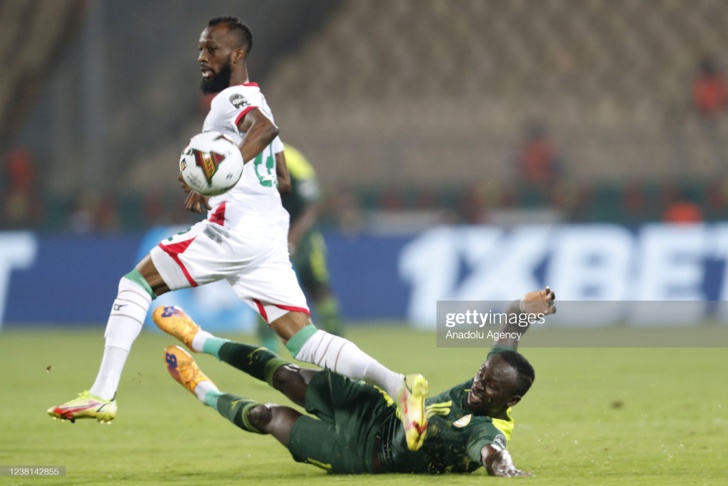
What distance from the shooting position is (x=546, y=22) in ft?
71.2

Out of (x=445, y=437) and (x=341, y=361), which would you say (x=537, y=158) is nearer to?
(x=341, y=361)

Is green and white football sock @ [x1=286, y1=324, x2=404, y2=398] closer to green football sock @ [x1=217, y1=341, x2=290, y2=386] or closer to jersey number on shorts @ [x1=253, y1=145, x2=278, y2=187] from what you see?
green football sock @ [x1=217, y1=341, x2=290, y2=386]

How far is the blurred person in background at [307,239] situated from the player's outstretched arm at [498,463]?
5.62 meters

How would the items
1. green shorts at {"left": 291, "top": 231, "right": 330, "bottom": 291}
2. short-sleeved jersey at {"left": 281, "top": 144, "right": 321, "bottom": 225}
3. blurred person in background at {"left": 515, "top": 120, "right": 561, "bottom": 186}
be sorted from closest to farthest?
short-sleeved jersey at {"left": 281, "top": 144, "right": 321, "bottom": 225} < green shorts at {"left": 291, "top": 231, "right": 330, "bottom": 291} < blurred person in background at {"left": 515, "top": 120, "right": 561, "bottom": 186}

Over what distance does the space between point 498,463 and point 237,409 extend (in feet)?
4.62

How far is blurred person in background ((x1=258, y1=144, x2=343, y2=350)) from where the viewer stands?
11234 mm

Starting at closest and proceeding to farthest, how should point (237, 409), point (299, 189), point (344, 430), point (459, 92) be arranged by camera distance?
1. point (344, 430)
2. point (237, 409)
3. point (299, 189)
4. point (459, 92)

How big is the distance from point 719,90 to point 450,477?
46.9 feet

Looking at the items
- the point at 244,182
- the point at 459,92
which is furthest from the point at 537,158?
the point at 244,182

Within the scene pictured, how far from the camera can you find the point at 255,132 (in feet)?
20.4

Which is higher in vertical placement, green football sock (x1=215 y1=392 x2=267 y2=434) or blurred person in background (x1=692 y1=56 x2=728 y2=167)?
blurred person in background (x1=692 y1=56 x2=728 y2=167)

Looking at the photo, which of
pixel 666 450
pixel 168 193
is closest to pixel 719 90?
pixel 168 193

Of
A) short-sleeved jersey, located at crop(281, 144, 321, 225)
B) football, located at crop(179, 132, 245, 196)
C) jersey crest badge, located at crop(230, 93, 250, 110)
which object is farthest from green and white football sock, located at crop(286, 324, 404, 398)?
short-sleeved jersey, located at crop(281, 144, 321, 225)

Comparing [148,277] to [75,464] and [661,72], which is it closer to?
[75,464]
